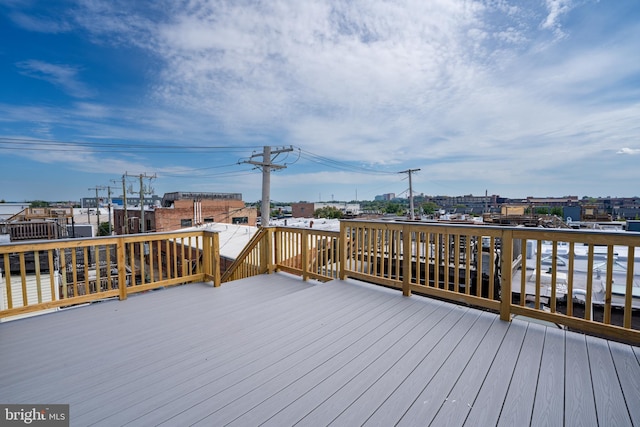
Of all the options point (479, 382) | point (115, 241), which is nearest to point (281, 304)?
point (479, 382)

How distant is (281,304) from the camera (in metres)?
3.38

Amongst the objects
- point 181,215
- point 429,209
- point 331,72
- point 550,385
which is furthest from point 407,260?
point 429,209

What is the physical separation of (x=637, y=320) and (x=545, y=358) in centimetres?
733

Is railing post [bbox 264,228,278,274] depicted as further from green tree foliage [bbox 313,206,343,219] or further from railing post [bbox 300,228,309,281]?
green tree foliage [bbox 313,206,343,219]

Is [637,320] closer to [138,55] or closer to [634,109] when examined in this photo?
[634,109]

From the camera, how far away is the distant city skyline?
608 centimetres

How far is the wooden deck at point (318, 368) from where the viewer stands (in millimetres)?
1568

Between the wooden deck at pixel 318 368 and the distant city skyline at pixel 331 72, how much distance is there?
616cm

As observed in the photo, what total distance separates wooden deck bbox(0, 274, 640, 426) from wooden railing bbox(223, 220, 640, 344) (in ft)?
0.74

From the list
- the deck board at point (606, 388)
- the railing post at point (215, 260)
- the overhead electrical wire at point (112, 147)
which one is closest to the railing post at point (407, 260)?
the deck board at point (606, 388)

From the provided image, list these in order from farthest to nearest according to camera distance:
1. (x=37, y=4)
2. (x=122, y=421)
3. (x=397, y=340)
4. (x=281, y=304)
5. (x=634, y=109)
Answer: (x=634, y=109) < (x=37, y=4) < (x=281, y=304) < (x=397, y=340) < (x=122, y=421)

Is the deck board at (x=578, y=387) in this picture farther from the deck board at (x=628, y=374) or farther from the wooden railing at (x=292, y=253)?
the wooden railing at (x=292, y=253)

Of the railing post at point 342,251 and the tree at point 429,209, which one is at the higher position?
the railing post at point 342,251

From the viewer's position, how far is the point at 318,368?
6.66 ft
